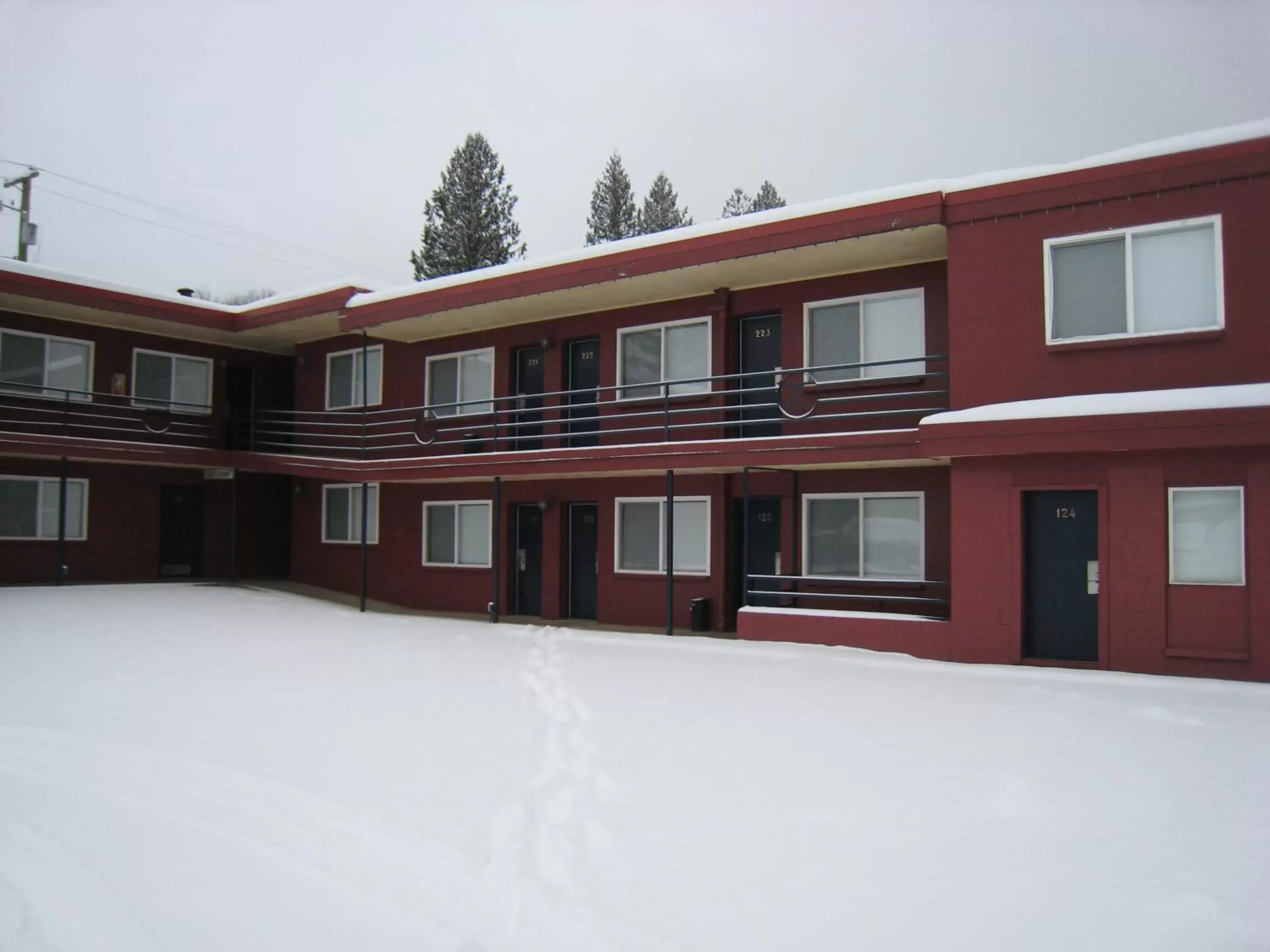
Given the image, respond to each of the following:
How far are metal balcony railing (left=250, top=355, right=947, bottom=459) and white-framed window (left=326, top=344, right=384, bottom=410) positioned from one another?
1.13 feet

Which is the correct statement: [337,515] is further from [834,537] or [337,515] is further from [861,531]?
[861,531]

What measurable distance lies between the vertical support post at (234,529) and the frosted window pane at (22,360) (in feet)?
14.1

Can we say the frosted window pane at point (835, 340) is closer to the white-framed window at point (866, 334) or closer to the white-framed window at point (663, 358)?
the white-framed window at point (866, 334)

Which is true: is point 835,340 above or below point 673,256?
below

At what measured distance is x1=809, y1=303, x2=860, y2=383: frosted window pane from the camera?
47.8ft

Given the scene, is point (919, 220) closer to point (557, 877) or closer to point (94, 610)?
point (557, 877)

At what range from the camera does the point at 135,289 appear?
781 inches

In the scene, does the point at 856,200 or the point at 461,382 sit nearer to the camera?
the point at 856,200

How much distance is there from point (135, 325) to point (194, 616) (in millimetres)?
8552

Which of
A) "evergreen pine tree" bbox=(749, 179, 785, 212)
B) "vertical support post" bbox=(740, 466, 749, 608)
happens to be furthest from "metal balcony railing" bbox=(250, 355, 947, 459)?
"evergreen pine tree" bbox=(749, 179, 785, 212)

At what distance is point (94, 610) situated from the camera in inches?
612

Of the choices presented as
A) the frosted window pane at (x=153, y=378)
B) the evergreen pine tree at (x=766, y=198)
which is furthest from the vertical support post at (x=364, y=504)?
the evergreen pine tree at (x=766, y=198)

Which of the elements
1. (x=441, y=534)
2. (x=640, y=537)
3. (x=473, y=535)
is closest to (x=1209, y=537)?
(x=640, y=537)

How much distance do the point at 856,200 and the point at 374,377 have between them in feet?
39.8
